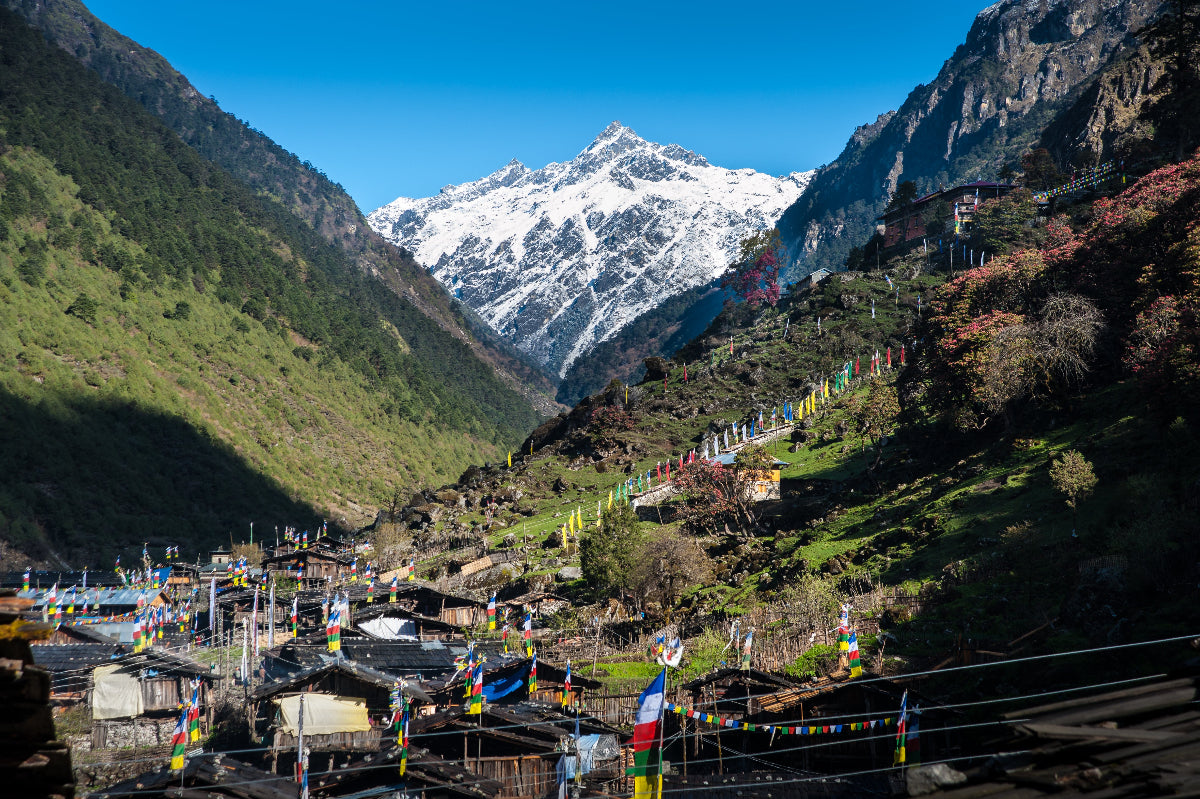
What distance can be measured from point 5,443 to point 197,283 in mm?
46691

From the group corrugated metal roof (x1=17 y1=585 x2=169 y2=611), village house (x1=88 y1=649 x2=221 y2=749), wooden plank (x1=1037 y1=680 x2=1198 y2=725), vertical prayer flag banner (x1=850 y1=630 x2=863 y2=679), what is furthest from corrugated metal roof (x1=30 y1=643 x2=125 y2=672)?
wooden plank (x1=1037 y1=680 x2=1198 y2=725)

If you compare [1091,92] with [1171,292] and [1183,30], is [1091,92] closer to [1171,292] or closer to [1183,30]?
[1183,30]

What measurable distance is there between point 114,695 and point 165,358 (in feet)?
264

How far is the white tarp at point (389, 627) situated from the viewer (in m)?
39.3

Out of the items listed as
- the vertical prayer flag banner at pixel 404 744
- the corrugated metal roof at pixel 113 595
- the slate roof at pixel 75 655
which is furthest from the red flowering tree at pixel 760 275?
the vertical prayer flag banner at pixel 404 744

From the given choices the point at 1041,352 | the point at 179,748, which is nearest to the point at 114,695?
the point at 179,748

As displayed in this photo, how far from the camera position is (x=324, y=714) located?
27203 mm

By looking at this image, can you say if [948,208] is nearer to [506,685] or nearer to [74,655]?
[506,685]

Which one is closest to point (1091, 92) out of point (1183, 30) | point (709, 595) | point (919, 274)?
point (919, 274)

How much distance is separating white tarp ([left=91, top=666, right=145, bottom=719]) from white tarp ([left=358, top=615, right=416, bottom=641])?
9168 mm

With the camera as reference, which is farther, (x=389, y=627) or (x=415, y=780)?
(x=389, y=627)

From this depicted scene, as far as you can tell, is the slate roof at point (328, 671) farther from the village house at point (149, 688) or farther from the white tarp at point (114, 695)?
the white tarp at point (114, 695)

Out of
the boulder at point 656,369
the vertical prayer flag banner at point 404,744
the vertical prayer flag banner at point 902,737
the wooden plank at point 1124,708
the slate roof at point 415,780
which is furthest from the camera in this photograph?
the boulder at point 656,369

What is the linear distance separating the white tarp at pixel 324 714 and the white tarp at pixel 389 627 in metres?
10.7
